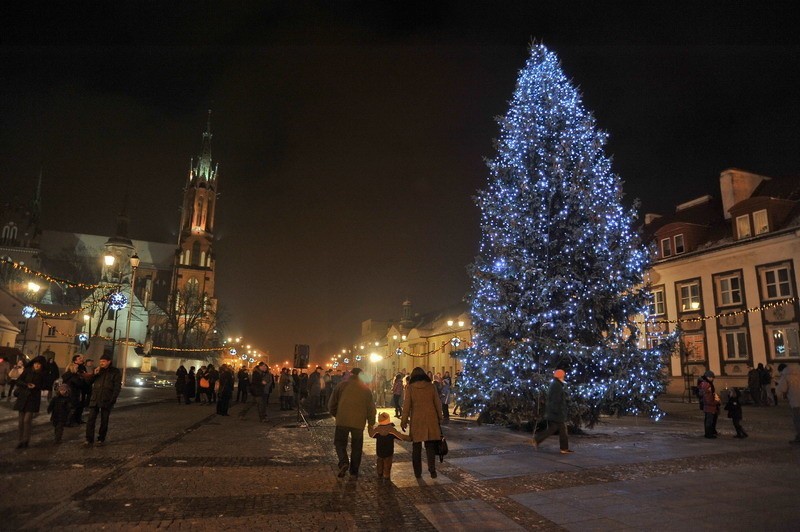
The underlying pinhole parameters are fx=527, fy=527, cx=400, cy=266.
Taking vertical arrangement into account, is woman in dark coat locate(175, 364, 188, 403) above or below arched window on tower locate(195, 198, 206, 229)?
below

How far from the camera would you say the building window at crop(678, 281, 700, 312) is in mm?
35219

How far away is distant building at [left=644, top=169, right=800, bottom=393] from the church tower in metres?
80.7

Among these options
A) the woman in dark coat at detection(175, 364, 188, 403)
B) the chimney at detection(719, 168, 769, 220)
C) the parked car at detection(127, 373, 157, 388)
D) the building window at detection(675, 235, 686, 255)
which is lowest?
the parked car at detection(127, 373, 157, 388)

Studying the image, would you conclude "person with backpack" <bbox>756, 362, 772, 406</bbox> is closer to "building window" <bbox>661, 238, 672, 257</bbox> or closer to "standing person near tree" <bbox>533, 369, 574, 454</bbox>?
"building window" <bbox>661, 238, 672, 257</bbox>

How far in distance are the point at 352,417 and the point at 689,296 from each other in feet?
111

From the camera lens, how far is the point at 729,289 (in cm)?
3312

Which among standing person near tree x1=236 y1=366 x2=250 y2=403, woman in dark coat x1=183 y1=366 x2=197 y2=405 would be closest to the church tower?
standing person near tree x1=236 y1=366 x2=250 y2=403

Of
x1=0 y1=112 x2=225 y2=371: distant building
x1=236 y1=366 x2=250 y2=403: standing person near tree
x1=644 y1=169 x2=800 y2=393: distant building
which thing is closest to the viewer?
x1=236 y1=366 x2=250 y2=403: standing person near tree

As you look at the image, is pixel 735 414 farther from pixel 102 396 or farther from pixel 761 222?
pixel 761 222

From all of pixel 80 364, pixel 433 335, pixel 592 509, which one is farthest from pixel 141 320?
pixel 592 509

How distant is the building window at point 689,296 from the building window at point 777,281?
468 cm

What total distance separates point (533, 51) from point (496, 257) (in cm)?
723

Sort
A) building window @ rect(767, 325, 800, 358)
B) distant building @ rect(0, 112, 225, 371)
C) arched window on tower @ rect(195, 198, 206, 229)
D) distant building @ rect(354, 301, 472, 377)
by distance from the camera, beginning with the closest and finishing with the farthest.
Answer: building window @ rect(767, 325, 800, 358) → distant building @ rect(354, 301, 472, 377) → distant building @ rect(0, 112, 225, 371) → arched window on tower @ rect(195, 198, 206, 229)

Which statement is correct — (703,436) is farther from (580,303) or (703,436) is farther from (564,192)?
(564,192)
